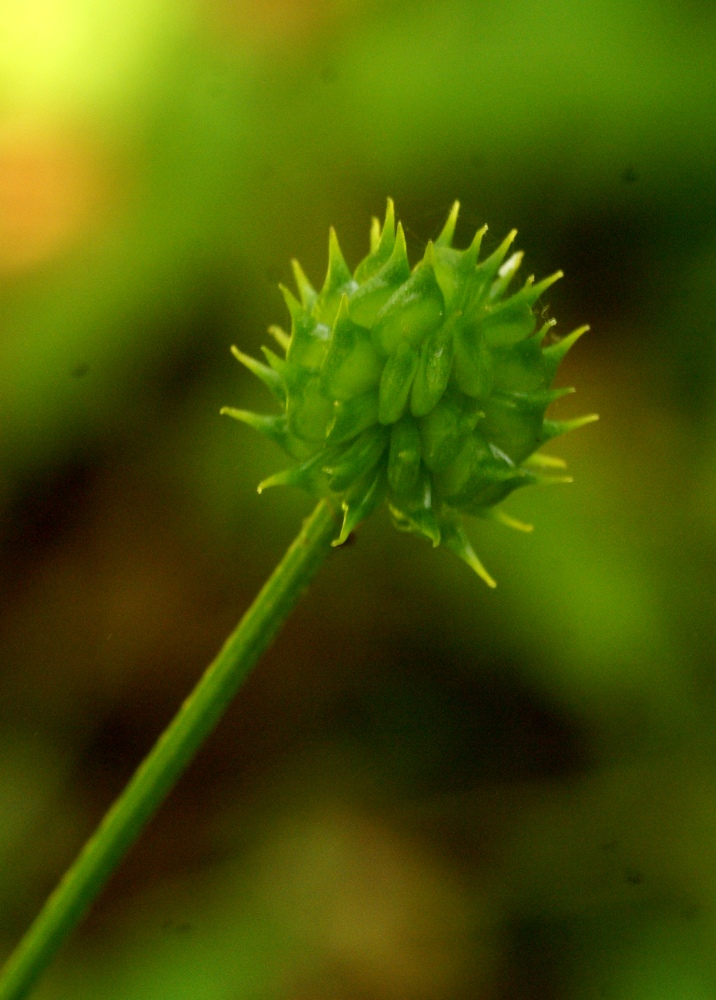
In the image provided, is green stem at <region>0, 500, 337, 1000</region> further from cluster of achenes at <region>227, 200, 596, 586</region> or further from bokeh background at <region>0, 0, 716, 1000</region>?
bokeh background at <region>0, 0, 716, 1000</region>

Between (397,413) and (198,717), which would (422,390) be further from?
(198,717)

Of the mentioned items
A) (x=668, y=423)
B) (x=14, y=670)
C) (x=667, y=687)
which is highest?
(x=668, y=423)

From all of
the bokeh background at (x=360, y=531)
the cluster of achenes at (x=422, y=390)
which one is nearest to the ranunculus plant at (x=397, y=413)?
the cluster of achenes at (x=422, y=390)

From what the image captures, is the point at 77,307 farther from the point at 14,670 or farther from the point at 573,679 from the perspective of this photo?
the point at 573,679

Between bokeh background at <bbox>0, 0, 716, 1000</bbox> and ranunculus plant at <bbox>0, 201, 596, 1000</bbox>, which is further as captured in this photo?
bokeh background at <bbox>0, 0, 716, 1000</bbox>

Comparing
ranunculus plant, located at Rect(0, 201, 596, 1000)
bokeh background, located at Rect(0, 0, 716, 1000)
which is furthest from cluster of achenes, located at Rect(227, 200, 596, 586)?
bokeh background, located at Rect(0, 0, 716, 1000)

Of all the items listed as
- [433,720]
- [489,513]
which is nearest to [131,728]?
[433,720]
